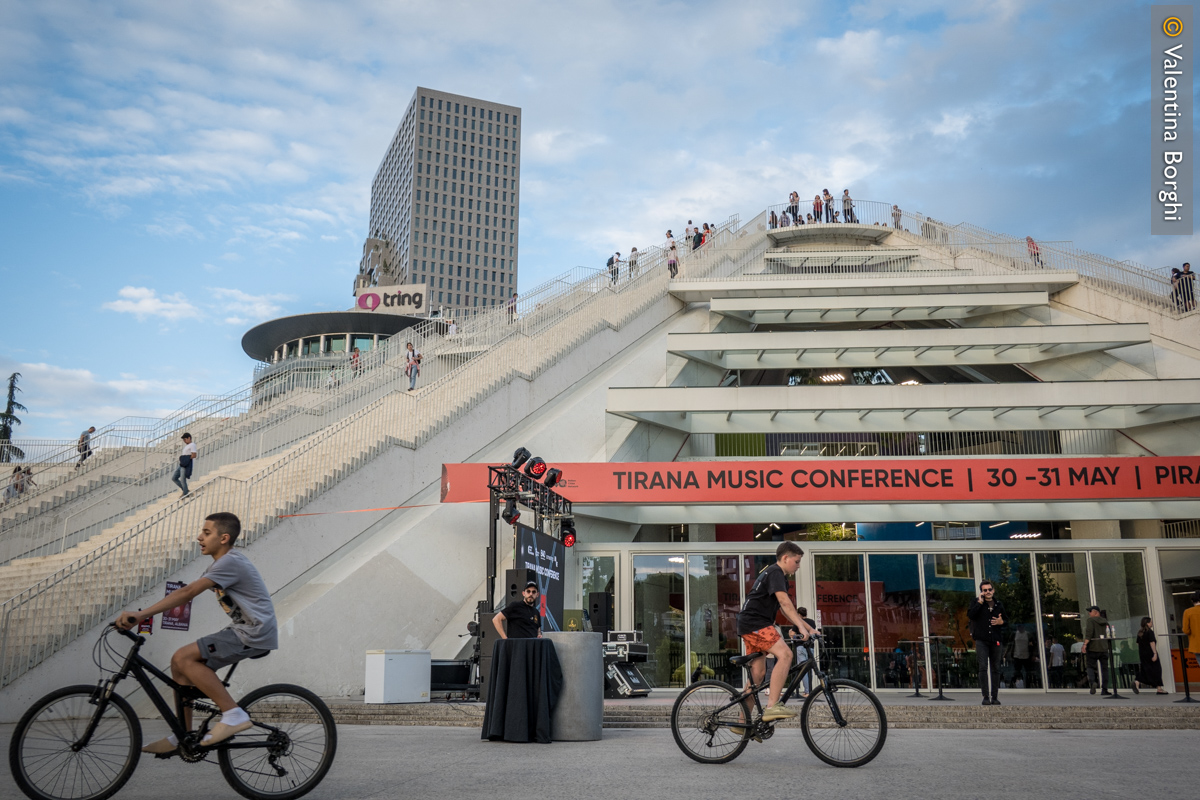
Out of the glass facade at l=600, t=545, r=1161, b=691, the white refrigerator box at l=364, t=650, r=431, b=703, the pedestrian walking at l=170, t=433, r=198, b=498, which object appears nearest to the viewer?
the white refrigerator box at l=364, t=650, r=431, b=703

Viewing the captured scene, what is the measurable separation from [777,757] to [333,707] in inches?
284

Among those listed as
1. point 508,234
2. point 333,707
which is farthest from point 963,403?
point 508,234

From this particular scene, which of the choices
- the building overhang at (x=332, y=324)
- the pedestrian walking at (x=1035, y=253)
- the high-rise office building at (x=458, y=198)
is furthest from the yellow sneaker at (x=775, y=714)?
the high-rise office building at (x=458, y=198)

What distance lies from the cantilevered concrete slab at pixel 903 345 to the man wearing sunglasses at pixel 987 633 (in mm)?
11989

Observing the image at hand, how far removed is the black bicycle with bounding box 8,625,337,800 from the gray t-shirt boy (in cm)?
32

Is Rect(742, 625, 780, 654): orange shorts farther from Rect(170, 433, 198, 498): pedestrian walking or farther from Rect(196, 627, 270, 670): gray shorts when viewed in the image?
Rect(170, 433, 198, 498): pedestrian walking

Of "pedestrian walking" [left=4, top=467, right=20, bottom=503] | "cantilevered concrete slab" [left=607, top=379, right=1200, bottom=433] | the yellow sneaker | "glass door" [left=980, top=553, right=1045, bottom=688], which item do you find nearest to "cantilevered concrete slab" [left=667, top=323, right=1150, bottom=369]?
"cantilevered concrete slab" [left=607, top=379, right=1200, bottom=433]

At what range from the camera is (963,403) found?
2211 centimetres

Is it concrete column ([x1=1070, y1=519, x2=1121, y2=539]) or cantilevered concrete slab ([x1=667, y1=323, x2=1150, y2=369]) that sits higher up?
cantilevered concrete slab ([x1=667, y1=323, x2=1150, y2=369])

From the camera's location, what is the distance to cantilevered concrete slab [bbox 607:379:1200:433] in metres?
21.5

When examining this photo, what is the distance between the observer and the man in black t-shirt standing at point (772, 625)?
6.51m

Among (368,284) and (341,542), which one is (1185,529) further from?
(368,284)

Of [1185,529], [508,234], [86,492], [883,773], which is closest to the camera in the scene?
[883,773]

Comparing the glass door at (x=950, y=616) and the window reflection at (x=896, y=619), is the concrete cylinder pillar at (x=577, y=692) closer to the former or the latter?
the glass door at (x=950, y=616)
